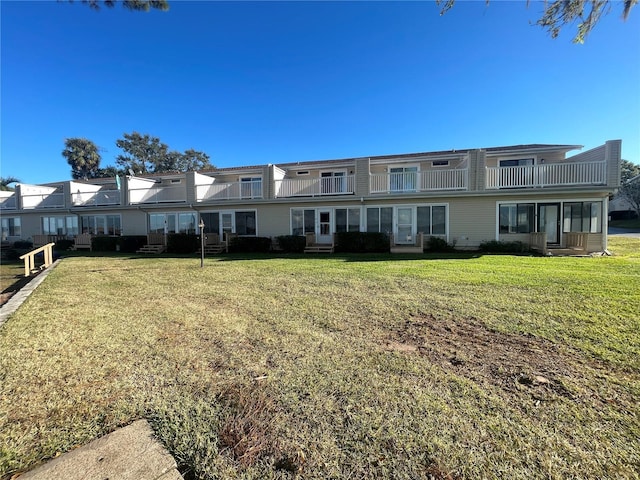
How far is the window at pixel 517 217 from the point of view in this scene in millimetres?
13906

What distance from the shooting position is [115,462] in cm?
191

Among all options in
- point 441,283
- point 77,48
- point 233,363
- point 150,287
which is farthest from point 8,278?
point 441,283

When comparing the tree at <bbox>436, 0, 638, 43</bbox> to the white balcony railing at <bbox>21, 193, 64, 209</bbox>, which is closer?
the tree at <bbox>436, 0, 638, 43</bbox>

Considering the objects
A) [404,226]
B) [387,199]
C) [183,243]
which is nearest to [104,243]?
[183,243]

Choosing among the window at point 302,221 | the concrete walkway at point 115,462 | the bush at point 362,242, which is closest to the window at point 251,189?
the window at point 302,221

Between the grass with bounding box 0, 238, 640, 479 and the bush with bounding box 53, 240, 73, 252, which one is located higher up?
the bush with bounding box 53, 240, 73, 252

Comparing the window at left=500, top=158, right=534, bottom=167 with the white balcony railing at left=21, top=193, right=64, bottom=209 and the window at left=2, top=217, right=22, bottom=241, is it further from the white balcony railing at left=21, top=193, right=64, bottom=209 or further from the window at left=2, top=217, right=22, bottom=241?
the window at left=2, top=217, right=22, bottom=241

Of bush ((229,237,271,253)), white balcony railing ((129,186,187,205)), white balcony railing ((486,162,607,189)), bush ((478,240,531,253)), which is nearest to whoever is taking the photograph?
white balcony railing ((486,162,607,189))

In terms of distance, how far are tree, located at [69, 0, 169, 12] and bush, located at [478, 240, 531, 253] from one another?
14274 millimetres

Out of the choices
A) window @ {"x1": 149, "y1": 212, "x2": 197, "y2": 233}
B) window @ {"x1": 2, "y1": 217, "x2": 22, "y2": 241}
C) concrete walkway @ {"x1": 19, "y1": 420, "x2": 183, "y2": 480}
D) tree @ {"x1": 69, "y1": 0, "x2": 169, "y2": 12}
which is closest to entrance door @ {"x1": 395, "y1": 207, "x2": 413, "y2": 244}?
tree @ {"x1": 69, "y1": 0, "x2": 169, "y2": 12}

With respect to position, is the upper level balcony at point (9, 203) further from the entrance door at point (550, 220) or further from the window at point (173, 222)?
the entrance door at point (550, 220)

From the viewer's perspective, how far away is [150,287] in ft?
24.3

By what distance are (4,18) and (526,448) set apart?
49.3ft

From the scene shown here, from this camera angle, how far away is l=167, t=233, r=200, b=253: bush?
16.6 m
